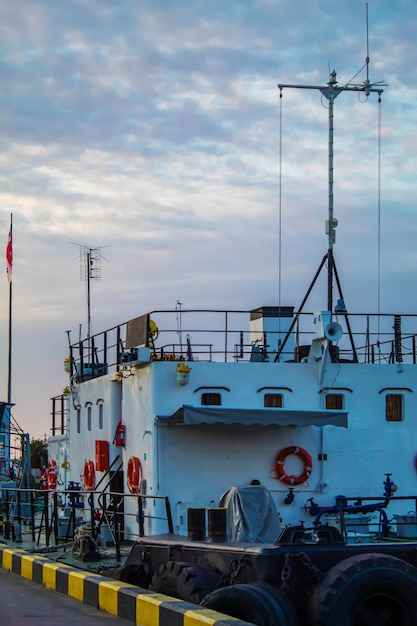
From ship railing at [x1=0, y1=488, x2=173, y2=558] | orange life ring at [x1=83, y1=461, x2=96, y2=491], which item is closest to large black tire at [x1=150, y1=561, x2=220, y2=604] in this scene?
ship railing at [x1=0, y1=488, x2=173, y2=558]

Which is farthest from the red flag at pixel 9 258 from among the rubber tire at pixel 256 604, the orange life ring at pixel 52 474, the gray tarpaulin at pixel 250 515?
the rubber tire at pixel 256 604

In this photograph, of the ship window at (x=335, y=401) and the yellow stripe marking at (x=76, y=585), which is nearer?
the yellow stripe marking at (x=76, y=585)

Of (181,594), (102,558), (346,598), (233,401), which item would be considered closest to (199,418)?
(233,401)

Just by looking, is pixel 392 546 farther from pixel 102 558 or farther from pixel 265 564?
pixel 102 558

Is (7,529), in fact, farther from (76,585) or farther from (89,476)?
(76,585)

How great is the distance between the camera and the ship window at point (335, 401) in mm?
19500

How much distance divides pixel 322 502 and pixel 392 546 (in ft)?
30.5

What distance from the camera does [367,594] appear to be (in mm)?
8945

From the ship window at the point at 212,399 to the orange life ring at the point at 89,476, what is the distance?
447 centimetres

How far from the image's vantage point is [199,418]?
17469 millimetres

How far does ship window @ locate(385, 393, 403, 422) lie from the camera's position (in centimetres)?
1967

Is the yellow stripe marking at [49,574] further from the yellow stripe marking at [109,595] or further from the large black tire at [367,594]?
the large black tire at [367,594]

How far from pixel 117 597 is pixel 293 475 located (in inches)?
343

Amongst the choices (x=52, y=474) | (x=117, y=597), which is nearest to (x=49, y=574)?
(x=117, y=597)
